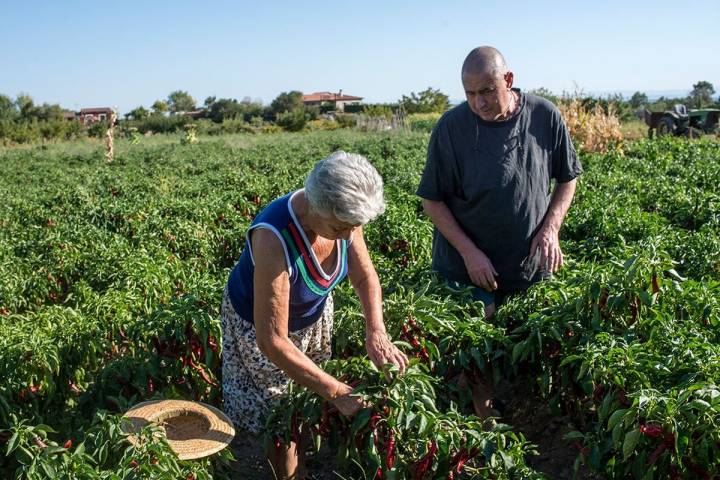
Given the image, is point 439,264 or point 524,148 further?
point 439,264

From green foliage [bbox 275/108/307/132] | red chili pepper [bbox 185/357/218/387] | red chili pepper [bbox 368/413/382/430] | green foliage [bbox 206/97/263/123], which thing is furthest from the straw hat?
green foliage [bbox 206/97/263/123]

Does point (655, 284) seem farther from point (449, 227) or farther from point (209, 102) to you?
point (209, 102)

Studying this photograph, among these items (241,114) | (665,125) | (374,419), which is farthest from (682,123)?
(241,114)

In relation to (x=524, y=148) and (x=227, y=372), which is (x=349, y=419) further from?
(x=524, y=148)

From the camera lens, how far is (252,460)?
3.29 meters

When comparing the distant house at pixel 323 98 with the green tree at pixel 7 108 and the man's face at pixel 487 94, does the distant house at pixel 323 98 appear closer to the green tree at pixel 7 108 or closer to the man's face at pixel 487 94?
the green tree at pixel 7 108

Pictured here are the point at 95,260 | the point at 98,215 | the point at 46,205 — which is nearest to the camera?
the point at 95,260

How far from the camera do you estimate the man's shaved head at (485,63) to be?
2.99 metres

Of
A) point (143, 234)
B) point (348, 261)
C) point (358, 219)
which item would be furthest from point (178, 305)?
point (143, 234)

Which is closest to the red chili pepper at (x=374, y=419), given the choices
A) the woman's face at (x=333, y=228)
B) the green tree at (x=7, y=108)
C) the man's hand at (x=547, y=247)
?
the woman's face at (x=333, y=228)

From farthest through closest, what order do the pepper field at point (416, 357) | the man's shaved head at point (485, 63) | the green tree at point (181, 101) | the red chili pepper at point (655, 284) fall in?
the green tree at point (181, 101) < the man's shaved head at point (485, 63) < the red chili pepper at point (655, 284) < the pepper field at point (416, 357)

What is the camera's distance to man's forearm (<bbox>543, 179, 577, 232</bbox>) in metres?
3.37

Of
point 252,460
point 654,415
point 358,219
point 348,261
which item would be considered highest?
point 358,219

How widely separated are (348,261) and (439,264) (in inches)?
40.4
